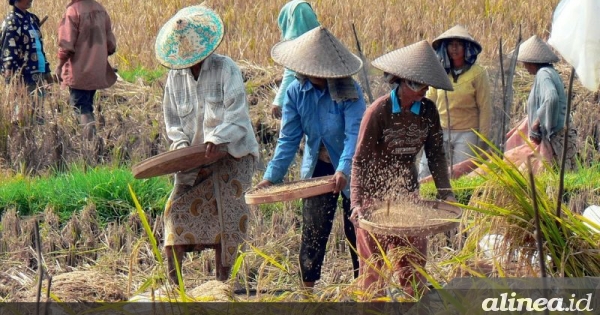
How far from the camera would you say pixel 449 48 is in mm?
7543

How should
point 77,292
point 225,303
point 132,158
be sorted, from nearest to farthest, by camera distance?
point 225,303 → point 77,292 → point 132,158

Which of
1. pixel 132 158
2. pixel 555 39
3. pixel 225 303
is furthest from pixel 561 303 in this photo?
pixel 132 158

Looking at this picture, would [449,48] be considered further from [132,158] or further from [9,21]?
[9,21]

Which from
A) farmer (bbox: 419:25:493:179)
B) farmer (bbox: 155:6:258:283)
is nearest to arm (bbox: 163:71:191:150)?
farmer (bbox: 155:6:258:283)

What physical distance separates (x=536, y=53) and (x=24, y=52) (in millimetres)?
3871

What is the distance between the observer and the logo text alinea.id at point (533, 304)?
3602mm

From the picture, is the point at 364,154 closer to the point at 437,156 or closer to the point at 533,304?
the point at 437,156

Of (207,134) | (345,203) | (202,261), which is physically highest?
(207,134)

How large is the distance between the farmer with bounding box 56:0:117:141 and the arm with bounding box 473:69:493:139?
299 cm

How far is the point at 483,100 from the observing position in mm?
7562

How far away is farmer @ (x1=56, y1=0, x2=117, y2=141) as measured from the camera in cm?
893

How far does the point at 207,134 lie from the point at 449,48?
2.21m

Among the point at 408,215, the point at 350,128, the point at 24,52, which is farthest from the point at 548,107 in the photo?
the point at 24,52

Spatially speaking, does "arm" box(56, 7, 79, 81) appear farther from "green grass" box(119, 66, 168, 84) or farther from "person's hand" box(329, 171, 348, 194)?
"person's hand" box(329, 171, 348, 194)
